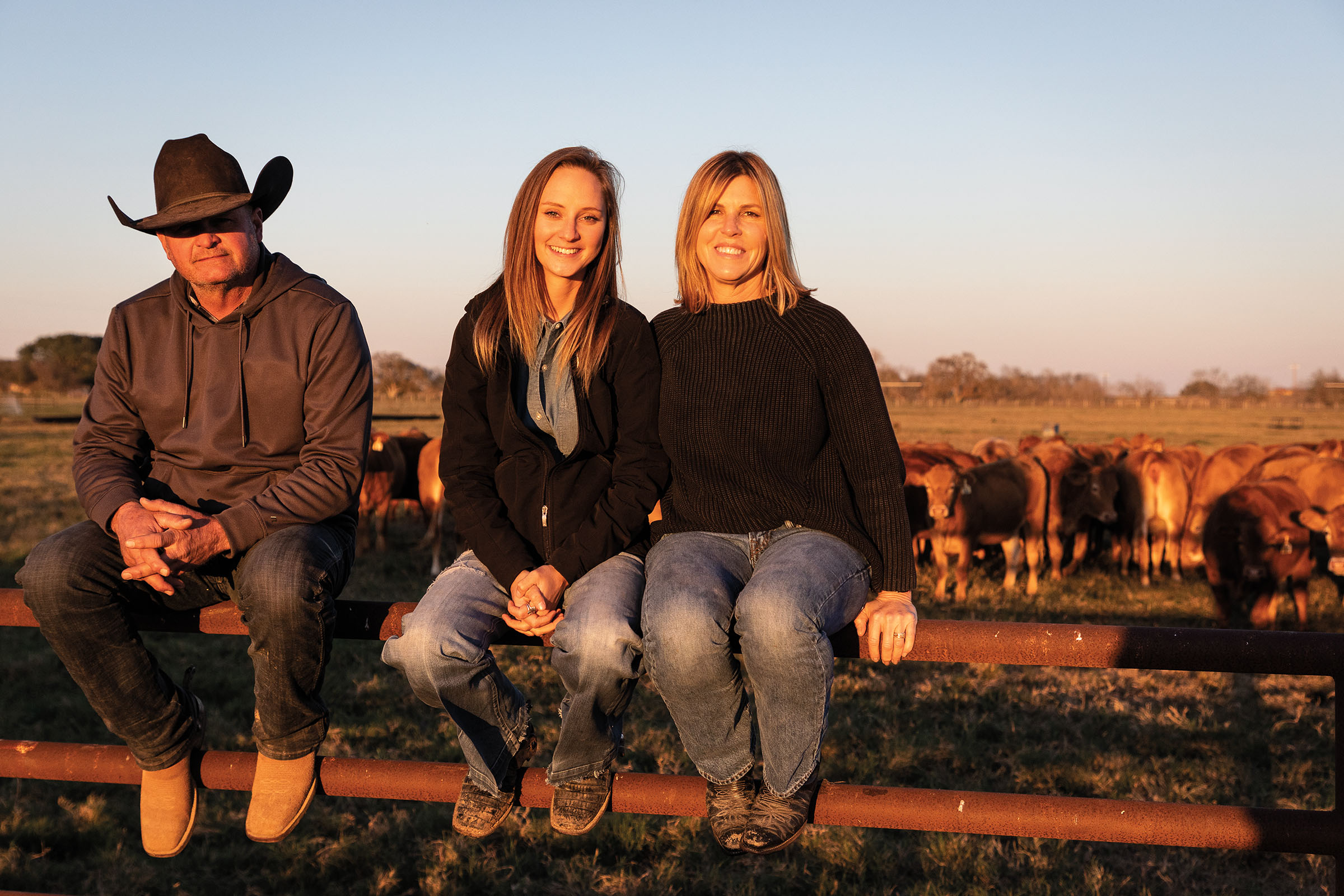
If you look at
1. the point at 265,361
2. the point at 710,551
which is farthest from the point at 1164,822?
the point at 265,361

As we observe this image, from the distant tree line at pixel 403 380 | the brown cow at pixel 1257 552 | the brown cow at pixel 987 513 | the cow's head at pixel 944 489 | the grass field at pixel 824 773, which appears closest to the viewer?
the grass field at pixel 824 773

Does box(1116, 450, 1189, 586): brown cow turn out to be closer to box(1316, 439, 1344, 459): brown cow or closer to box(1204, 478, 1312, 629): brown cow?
box(1204, 478, 1312, 629): brown cow

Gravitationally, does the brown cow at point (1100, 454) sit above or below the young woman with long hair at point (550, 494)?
below

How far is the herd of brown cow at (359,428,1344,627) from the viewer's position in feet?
32.4

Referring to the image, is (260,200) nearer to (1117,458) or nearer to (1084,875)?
(1084,875)

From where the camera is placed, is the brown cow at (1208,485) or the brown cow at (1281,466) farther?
the brown cow at (1281,466)

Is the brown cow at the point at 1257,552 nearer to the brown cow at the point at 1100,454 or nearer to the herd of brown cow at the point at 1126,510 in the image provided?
the herd of brown cow at the point at 1126,510

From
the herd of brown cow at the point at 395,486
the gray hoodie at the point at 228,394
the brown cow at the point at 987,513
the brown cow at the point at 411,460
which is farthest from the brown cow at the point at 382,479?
the gray hoodie at the point at 228,394

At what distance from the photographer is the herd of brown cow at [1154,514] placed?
9805 mm

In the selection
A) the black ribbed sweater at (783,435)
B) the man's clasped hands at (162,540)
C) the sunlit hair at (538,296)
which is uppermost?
the sunlit hair at (538,296)

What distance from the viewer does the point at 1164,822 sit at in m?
2.18

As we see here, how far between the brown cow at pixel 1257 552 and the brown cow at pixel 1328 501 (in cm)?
18

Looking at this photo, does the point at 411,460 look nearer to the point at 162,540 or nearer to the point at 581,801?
the point at 162,540

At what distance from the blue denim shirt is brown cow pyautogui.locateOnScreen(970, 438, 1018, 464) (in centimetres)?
1422
